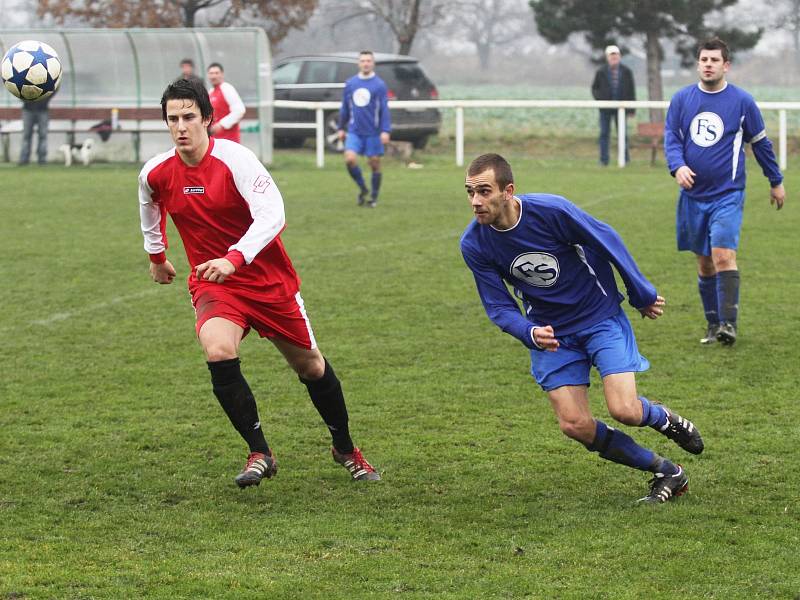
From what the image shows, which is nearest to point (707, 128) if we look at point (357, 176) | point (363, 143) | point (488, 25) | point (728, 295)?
point (728, 295)

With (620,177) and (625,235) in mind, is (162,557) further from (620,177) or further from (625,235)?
(620,177)

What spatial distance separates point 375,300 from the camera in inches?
402

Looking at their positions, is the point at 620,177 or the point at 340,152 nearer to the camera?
the point at 620,177

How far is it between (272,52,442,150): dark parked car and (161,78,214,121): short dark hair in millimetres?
19190

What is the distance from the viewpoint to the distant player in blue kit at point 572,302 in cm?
513

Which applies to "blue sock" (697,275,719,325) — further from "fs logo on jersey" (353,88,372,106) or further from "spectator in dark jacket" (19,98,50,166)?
"spectator in dark jacket" (19,98,50,166)

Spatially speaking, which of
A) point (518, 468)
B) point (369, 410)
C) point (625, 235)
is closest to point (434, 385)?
point (369, 410)

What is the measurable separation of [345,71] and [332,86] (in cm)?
46

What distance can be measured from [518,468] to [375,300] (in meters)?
4.51

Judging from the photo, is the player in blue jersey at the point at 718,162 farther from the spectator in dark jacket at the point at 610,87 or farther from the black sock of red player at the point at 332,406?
the spectator in dark jacket at the point at 610,87

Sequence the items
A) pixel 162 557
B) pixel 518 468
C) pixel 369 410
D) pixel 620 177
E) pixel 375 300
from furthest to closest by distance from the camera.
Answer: pixel 620 177 < pixel 375 300 < pixel 369 410 < pixel 518 468 < pixel 162 557

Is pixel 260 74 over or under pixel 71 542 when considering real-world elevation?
over

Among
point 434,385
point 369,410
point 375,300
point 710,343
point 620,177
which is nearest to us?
point 369,410

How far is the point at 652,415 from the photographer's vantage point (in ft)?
17.3
